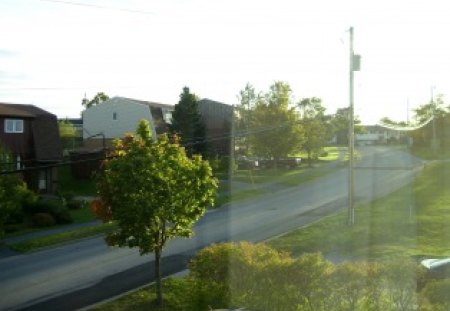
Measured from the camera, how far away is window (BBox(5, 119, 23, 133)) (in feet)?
135

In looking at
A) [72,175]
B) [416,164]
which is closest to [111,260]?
[72,175]

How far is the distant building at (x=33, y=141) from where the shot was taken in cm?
4131

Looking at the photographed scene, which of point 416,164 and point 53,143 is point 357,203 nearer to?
point 53,143

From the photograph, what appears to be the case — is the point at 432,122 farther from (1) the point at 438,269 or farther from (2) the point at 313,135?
(1) the point at 438,269

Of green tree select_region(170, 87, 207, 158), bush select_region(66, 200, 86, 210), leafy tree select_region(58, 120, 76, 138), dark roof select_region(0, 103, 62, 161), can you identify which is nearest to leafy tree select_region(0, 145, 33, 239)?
bush select_region(66, 200, 86, 210)

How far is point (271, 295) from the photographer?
12469 millimetres

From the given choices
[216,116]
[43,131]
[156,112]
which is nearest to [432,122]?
[216,116]

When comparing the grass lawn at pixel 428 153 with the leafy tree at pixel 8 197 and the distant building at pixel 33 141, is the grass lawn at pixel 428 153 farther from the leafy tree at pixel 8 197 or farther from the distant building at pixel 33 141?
the leafy tree at pixel 8 197

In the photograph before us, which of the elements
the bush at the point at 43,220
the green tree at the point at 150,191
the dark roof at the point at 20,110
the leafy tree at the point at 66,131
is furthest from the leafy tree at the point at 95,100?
the green tree at the point at 150,191

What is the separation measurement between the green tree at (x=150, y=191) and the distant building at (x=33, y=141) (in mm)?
26682

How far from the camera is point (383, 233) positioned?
24531mm

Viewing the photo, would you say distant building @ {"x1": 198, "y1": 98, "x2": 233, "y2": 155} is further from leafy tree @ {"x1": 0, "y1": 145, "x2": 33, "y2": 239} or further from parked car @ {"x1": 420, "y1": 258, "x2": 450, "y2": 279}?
parked car @ {"x1": 420, "y1": 258, "x2": 450, "y2": 279}

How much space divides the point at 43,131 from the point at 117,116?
1933 centimetres

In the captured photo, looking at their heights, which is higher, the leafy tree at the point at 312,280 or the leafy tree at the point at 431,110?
the leafy tree at the point at 431,110
